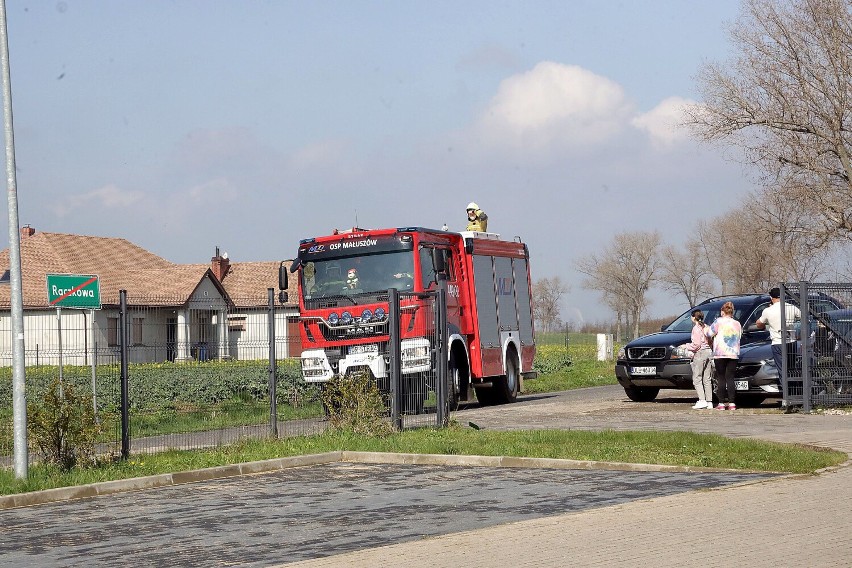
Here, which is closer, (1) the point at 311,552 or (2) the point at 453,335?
(1) the point at 311,552

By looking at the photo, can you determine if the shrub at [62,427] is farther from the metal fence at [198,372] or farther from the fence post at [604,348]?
the fence post at [604,348]

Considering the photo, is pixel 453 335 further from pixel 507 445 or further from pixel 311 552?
pixel 311 552

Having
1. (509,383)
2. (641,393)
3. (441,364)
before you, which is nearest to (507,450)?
(441,364)

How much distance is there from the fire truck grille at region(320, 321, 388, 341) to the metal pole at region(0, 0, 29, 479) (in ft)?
27.3

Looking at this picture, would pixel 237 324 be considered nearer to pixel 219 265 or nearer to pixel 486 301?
pixel 486 301

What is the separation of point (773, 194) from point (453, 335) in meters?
22.9

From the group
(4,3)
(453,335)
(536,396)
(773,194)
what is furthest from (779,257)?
(4,3)

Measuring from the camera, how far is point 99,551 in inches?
364

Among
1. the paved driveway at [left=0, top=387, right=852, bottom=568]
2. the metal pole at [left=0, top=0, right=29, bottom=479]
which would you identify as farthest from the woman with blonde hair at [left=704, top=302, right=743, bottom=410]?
the metal pole at [left=0, top=0, right=29, bottom=479]

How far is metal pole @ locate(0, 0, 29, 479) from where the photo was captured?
44.0ft

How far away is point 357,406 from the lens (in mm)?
17000

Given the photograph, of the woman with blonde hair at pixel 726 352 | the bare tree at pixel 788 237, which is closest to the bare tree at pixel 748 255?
the bare tree at pixel 788 237

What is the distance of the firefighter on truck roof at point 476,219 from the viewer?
999 inches

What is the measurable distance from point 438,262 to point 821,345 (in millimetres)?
6763
